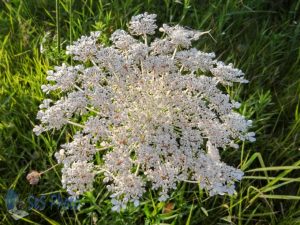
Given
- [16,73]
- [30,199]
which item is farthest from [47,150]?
[16,73]

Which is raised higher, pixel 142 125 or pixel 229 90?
pixel 142 125

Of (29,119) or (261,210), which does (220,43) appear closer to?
(261,210)

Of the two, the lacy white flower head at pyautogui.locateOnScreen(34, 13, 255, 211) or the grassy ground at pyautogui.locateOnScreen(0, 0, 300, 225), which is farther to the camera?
the grassy ground at pyautogui.locateOnScreen(0, 0, 300, 225)

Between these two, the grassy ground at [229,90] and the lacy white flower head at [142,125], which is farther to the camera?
the grassy ground at [229,90]

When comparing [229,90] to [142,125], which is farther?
[229,90]
